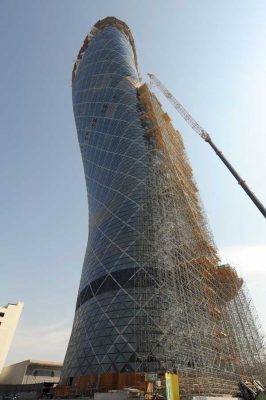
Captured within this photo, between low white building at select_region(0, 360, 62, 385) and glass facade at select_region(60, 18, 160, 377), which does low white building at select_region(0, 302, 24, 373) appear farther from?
glass facade at select_region(60, 18, 160, 377)

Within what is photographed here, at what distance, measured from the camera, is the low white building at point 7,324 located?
60.5 m

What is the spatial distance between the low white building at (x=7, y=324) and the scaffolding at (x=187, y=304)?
4364cm

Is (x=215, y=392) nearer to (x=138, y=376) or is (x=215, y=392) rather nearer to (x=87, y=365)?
(x=138, y=376)

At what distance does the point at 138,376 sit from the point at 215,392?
596cm

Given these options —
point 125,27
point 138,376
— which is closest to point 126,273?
point 138,376

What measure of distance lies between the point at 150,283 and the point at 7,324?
4606 cm

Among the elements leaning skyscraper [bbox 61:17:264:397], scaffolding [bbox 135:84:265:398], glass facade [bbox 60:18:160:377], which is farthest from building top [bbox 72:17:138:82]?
scaffolding [bbox 135:84:265:398]

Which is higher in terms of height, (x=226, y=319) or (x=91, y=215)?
(x=91, y=215)

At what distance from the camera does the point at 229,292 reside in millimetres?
37969

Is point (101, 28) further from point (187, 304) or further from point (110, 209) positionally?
point (187, 304)

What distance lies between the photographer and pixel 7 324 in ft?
208

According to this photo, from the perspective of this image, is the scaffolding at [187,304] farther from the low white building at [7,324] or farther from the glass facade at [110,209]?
the low white building at [7,324]

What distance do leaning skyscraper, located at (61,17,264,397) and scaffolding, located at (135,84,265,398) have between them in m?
0.10

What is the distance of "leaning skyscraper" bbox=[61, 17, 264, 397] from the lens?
25.9 metres
